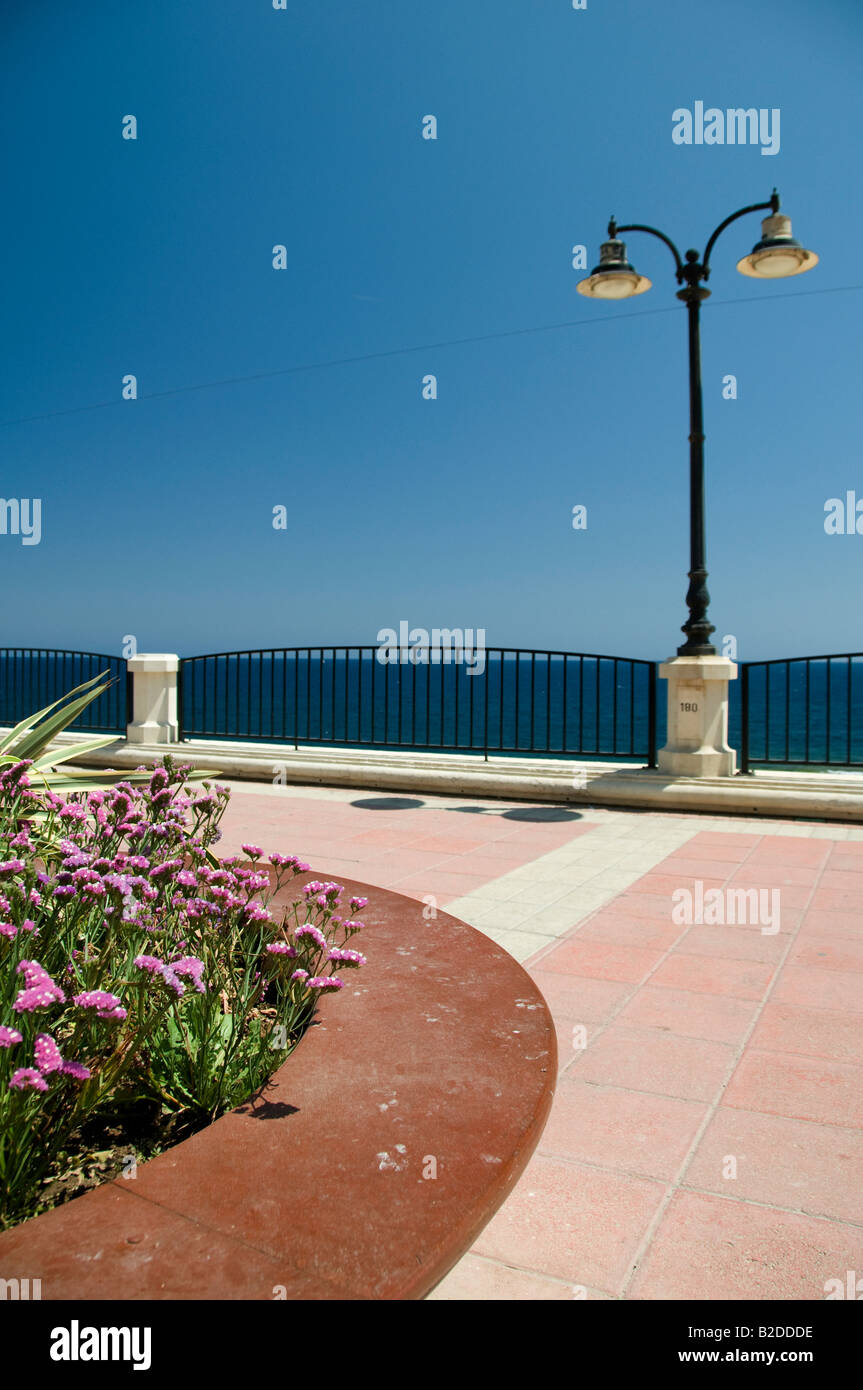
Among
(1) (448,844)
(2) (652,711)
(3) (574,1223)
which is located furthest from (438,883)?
(2) (652,711)

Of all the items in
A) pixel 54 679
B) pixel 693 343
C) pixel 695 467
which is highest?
pixel 693 343

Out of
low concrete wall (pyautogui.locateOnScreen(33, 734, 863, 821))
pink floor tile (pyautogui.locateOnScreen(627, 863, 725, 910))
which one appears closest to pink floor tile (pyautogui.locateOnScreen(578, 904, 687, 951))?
pink floor tile (pyautogui.locateOnScreen(627, 863, 725, 910))

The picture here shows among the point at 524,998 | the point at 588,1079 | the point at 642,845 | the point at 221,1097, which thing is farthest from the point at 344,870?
the point at 221,1097

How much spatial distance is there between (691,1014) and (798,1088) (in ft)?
1.89

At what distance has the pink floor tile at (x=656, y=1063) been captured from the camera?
2.62 metres

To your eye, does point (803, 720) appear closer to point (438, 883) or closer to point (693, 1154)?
point (438, 883)

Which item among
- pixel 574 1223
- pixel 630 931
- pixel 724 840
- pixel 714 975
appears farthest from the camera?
pixel 724 840

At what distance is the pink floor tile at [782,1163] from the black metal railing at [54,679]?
9719mm

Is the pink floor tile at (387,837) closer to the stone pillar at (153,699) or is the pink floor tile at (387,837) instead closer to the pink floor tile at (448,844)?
the pink floor tile at (448,844)

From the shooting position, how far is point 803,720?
2904 inches

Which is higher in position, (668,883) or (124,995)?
(124,995)

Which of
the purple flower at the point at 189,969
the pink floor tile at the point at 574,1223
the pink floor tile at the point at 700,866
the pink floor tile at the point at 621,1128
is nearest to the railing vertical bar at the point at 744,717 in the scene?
the pink floor tile at the point at 700,866
